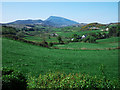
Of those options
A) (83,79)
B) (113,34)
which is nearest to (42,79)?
(83,79)

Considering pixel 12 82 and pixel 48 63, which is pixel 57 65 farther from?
pixel 12 82

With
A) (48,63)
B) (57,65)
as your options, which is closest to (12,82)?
(57,65)

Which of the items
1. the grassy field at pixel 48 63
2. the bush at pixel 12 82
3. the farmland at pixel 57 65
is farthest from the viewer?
the grassy field at pixel 48 63

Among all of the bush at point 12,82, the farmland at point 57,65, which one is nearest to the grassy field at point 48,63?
the farmland at point 57,65

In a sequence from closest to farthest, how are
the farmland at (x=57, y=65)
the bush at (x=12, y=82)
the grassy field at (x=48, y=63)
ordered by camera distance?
the bush at (x=12, y=82)
the farmland at (x=57, y=65)
the grassy field at (x=48, y=63)

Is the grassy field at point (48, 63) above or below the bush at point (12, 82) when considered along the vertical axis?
below

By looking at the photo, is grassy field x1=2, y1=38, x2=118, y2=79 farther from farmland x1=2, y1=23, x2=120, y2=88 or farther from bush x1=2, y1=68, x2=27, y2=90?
bush x1=2, y1=68, x2=27, y2=90

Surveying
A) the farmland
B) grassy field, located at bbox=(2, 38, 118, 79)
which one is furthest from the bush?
grassy field, located at bbox=(2, 38, 118, 79)

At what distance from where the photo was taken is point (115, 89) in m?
5.34

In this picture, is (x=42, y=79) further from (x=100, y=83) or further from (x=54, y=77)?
(x=100, y=83)

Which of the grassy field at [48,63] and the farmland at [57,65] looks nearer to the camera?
the farmland at [57,65]

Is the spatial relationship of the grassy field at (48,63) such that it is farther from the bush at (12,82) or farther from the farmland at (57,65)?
the bush at (12,82)

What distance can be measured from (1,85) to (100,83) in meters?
3.89

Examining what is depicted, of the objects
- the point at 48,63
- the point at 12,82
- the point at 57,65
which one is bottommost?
the point at 57,65
